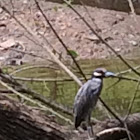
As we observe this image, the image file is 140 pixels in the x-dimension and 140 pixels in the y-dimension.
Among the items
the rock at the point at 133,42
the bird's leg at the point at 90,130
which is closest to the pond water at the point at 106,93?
the bird's leg at the point at 90,130

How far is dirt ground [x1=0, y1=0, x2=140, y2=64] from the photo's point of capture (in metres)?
11.6

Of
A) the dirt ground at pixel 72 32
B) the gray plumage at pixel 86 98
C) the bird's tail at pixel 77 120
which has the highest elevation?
the gray plumage at pixel 86 98

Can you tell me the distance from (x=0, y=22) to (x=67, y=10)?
119 centimetres

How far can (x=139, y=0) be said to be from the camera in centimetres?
494

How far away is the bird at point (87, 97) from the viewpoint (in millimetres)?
4797

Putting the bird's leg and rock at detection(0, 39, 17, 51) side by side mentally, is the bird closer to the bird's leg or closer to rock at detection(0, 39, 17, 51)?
the bird's leg

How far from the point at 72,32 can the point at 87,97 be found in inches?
301

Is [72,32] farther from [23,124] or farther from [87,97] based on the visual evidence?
[23,124]

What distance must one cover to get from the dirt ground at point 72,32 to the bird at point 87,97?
21.1 ft

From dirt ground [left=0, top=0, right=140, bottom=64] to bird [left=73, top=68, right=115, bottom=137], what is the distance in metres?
6.42

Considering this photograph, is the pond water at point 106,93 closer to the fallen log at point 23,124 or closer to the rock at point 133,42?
the fallen log at point 23,124

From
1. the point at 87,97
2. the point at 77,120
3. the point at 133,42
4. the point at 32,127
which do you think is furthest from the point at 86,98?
the point at 133,42

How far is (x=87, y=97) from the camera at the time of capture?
15.9 feet

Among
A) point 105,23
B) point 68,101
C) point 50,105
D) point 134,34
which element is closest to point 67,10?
point 105,23
